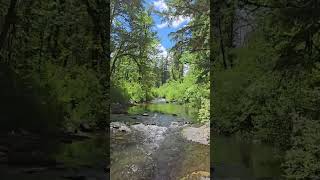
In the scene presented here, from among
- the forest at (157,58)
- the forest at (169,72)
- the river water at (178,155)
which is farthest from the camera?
the forest at (157,58)

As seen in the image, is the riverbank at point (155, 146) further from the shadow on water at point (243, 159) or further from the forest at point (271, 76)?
the forest at point (271, 76)

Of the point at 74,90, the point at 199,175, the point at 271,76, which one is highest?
the point at 271,76

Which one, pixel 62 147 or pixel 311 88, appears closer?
pixel 311 88

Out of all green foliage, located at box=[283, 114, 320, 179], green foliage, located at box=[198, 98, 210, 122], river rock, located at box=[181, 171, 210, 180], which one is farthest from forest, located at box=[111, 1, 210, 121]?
green foliage, located at box=[283, 114, 320, 179]

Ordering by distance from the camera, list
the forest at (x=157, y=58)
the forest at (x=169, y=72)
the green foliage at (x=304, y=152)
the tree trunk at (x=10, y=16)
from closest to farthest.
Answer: the green foliage at (x=304, y=152), the forest at (x=169, y=72), the tree trunk at (x=10, y=16), the forest at (x=157, y=58)

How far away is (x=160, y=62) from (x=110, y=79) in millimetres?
485

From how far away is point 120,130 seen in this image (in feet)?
13.0

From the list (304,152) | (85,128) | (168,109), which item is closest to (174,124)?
(168,109)

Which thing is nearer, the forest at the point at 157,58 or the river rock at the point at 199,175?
the river rock at the point at 199,175

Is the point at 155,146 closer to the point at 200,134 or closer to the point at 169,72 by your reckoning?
the point at 200,134

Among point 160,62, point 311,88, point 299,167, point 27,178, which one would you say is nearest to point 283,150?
point 299,167

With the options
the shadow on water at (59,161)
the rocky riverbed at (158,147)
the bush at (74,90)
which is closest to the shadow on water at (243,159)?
the rocky riverbed at (158,147)

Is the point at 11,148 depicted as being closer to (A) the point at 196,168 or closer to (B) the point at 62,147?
(B) the point at 62,147

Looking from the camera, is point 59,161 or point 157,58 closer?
point 59,161
